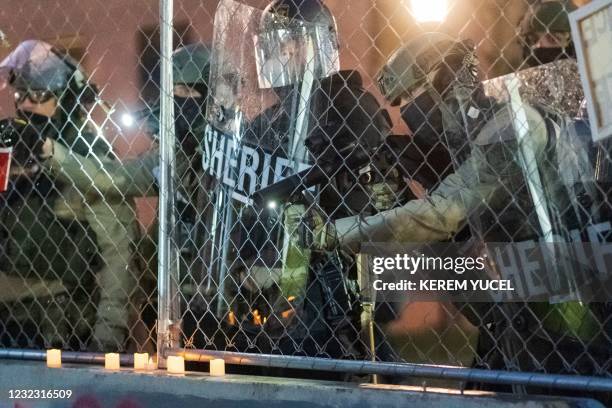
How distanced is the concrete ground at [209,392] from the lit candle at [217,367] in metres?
0.03

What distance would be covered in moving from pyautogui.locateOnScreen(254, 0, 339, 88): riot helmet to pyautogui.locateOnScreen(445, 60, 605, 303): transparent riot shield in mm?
659

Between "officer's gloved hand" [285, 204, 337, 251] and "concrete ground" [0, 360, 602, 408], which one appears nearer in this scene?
"concrete ground" [0, 360, 602, 408]

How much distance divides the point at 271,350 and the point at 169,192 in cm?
67

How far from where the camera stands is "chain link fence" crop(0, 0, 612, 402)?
2764 millimetres

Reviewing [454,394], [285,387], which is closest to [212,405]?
[285,387]

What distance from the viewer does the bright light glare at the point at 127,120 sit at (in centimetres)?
409

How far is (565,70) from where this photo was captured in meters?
2.77

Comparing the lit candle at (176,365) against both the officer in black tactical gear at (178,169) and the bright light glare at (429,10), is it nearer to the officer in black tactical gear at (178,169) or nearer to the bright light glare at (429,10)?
the officer in black tactical gear at (178,169)

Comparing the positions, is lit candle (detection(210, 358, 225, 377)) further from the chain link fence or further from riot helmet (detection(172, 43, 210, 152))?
riot helmet (detection(172, 43, 210, 152))

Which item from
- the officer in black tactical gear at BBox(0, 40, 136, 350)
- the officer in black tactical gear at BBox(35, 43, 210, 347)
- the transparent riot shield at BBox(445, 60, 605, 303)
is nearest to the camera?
the transparent riot shield at BBox(445, 60, 605, 303)

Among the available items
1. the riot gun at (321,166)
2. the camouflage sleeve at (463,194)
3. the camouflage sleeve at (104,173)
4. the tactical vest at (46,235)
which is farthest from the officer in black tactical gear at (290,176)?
the tactical vest at (46,235)

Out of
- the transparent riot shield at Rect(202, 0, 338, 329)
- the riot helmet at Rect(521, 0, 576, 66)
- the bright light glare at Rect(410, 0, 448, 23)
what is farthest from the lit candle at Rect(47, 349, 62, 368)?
the riot helmet at Rect(521, 0, 576, 66)

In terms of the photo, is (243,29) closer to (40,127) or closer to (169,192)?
(169,192)

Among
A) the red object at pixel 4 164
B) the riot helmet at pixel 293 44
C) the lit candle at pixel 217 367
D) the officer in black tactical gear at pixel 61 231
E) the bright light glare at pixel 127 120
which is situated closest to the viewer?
the lit candle at pixel 217 367
